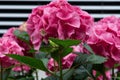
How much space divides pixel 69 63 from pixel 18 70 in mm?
494

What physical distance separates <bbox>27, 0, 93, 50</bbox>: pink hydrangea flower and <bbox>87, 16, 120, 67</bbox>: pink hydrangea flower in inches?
1.3

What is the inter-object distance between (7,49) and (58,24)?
0.37 metres

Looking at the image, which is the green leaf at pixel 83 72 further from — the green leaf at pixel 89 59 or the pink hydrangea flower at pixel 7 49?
the pink hydrangea flower at pixel 7 49

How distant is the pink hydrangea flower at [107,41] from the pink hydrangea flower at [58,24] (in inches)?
1.3

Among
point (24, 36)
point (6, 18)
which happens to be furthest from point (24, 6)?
point (24, 36)

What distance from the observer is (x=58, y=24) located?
3.89 ft

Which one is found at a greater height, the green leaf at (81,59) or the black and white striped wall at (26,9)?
the green leaf at (81,59)

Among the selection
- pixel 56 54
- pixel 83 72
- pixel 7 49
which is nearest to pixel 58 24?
pixel 56 54

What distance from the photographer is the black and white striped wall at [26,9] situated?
524cm

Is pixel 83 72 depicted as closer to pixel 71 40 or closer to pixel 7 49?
pixel 71 40

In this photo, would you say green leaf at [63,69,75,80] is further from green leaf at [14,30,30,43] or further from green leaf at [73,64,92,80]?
green leaf at [14,30,30,43]

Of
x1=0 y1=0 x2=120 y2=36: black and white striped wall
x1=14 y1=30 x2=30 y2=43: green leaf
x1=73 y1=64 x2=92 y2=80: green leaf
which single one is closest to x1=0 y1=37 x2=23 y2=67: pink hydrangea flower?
x1=14 y1=30 x2=30 y2=43: green leaf

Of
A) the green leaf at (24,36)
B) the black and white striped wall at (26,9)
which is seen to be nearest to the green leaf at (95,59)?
the green leaf at (24,36)

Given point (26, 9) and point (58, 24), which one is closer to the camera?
point (58, 24)
